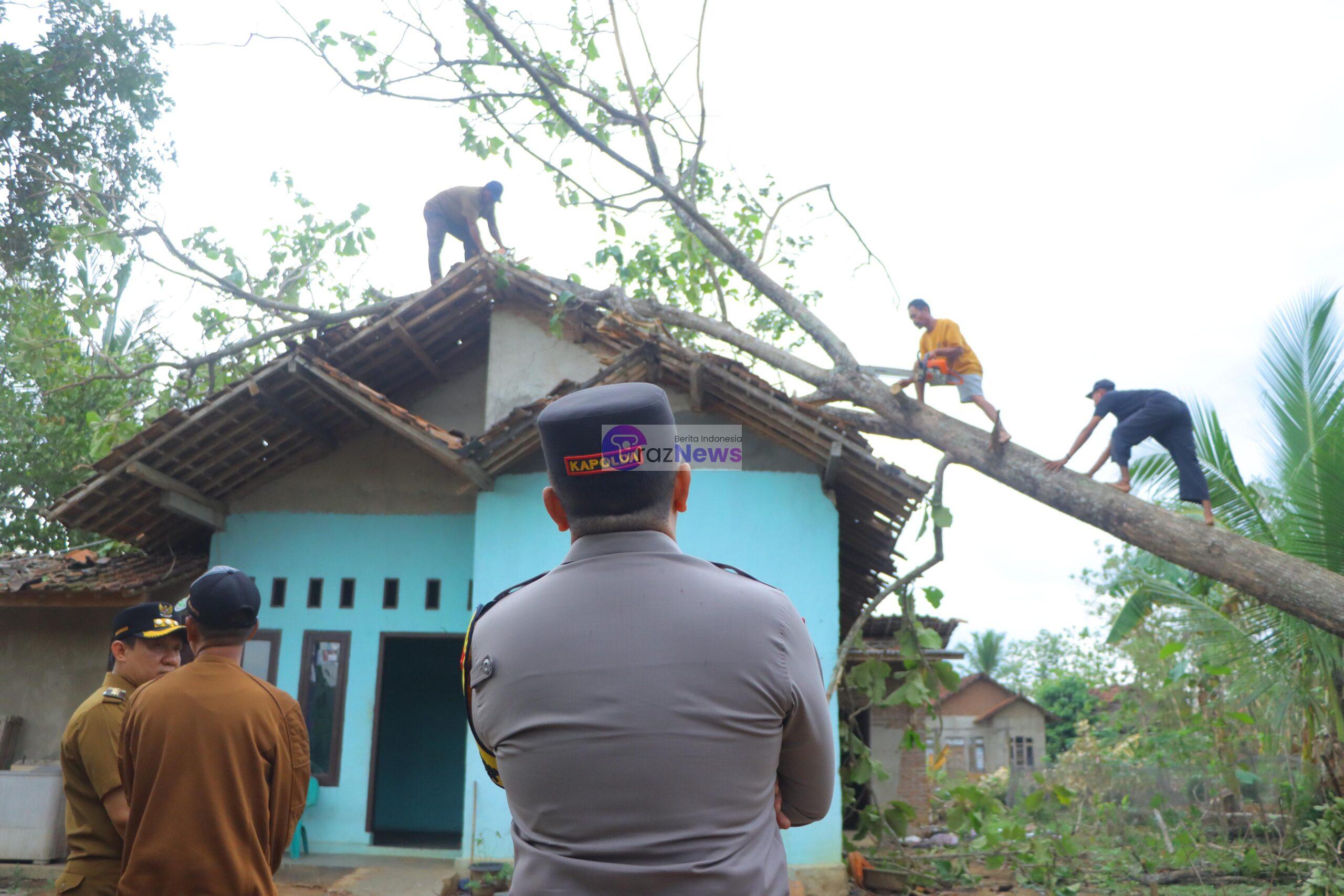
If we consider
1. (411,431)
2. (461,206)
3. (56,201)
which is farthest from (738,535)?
(56,201)

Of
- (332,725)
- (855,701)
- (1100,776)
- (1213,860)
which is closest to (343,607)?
(332,725)

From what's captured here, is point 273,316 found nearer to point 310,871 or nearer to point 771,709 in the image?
point 310,871

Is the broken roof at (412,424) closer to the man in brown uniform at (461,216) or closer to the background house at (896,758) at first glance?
the man in brown uniform at (461,216)

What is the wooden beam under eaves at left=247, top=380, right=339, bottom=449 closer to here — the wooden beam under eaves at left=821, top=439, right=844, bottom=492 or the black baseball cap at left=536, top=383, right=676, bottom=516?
the wooden beam under eaves at left=821, top=439, right=844, bottom=492

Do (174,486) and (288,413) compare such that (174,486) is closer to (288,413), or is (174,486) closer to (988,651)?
(288,413)

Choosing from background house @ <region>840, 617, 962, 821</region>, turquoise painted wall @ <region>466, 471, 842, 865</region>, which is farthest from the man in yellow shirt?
background house @ <region>840, 617, 962, 821</region>

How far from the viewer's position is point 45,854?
27.5 ft

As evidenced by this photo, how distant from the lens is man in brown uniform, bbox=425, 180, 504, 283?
10.6 meters

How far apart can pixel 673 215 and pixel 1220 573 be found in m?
5.85

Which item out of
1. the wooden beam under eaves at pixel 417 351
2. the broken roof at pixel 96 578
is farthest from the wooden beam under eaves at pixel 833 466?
the broken roof at pixel 96 578

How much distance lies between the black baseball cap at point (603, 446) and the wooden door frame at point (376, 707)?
8213 mm

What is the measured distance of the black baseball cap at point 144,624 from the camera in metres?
3.28

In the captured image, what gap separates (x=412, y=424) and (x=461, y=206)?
3.31 metres

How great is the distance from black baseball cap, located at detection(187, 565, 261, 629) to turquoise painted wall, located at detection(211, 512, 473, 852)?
21.2 ft
